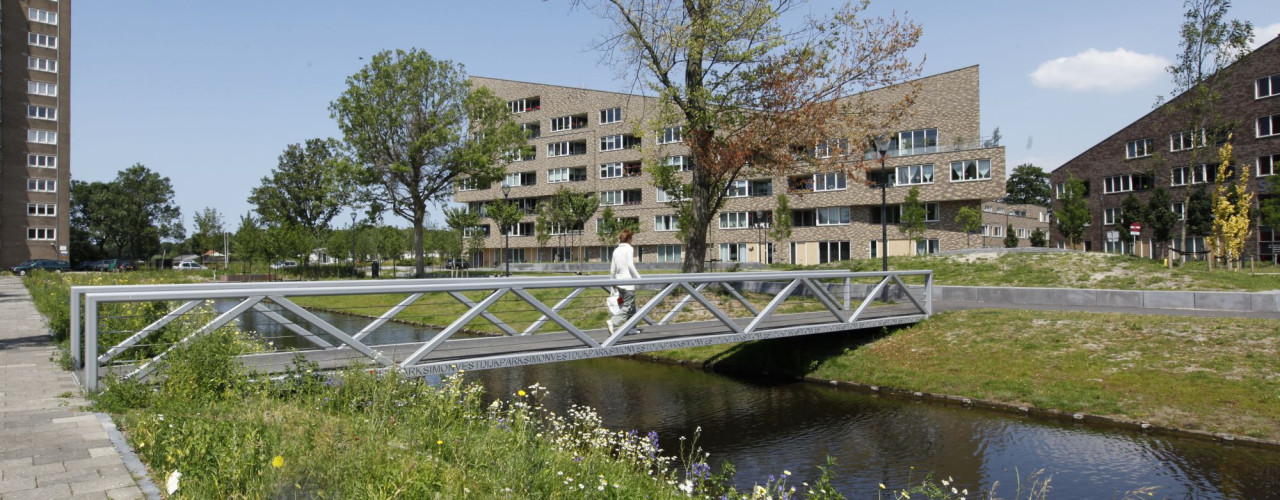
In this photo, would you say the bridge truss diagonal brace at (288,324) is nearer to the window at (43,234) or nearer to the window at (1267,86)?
the window at (1267,86)

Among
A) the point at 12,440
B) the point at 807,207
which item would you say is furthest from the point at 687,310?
the point at 807,207

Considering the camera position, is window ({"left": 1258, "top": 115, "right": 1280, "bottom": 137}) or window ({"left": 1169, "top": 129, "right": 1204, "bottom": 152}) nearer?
window ({"left": 1258, "top": 115, "right": 1280, "bottom": 137})

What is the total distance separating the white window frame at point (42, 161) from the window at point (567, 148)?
4624cm

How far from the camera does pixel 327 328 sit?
7664 mm

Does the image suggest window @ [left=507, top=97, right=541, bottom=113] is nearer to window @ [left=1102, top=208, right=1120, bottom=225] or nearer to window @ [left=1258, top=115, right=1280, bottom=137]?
window @ [left=1102, top=208, right=1120, bottom=225]

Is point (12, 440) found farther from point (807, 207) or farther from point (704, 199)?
point (807, 207)

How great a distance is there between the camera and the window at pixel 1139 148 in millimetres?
55625

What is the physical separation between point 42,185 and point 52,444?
82.3m

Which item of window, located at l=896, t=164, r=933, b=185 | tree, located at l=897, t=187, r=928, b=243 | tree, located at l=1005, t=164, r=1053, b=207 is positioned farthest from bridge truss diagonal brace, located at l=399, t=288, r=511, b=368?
tree, located at l=1005, t=164, r=1053, b=207

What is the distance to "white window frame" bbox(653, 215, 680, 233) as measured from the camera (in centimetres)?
6225

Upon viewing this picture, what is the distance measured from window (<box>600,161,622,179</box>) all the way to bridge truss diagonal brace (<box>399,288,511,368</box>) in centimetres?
5690

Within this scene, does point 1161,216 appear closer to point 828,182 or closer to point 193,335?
point 828,182

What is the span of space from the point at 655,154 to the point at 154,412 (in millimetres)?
19740

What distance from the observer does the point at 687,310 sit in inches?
698
